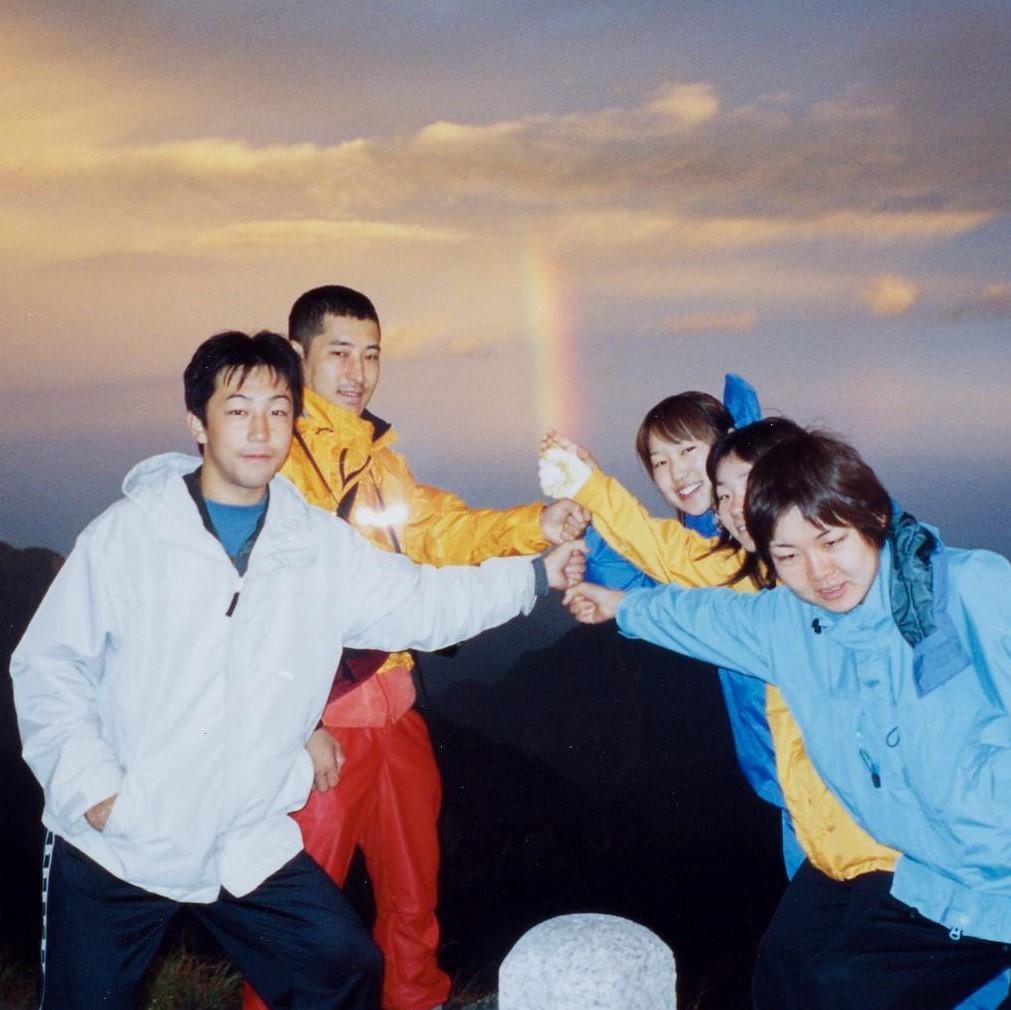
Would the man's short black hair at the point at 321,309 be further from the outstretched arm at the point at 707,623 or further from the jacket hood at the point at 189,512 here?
the outstretched arm at the point at 707,623

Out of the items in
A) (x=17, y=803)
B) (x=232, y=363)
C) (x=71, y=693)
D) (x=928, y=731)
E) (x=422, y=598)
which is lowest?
(x=17, y=803)

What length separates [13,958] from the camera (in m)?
8.00

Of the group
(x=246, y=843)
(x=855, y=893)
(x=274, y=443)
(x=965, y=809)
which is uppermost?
(x=274, y=443)

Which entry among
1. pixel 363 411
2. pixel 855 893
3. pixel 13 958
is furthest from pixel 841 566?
pixel 13 958

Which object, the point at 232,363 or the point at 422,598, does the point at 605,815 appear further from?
the point at 232,363

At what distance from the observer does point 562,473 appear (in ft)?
13.7

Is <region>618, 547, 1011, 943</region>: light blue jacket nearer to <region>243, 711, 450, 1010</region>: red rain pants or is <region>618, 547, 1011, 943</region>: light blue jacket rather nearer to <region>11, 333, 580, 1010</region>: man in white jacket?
<region>11, 333, 580, 1010</region>: man in white jacket

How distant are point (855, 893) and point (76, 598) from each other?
9.40 feet

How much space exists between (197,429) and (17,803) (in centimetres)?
1878

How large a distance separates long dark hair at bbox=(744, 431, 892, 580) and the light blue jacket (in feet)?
0.53

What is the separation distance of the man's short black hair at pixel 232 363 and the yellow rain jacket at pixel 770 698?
1481 millimetres

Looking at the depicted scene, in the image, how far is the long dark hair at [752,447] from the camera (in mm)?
3622

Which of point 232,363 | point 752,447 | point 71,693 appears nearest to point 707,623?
point 752,447

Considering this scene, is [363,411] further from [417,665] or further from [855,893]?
[855,893]
